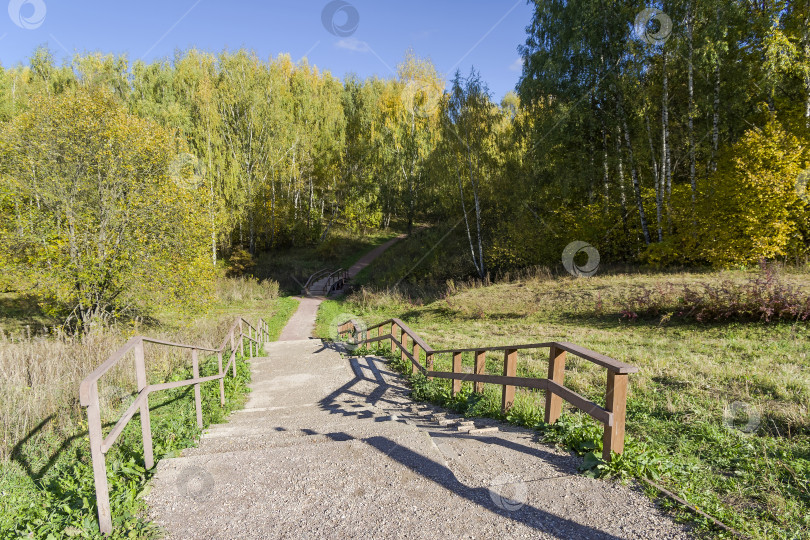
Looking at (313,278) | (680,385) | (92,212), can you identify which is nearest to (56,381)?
(92,212)

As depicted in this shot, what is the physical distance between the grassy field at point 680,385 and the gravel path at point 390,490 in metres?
0.35

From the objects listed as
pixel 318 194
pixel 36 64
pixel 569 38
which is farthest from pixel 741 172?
pixel 36 64

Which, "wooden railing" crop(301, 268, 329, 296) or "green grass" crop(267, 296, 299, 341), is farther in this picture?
"wooden railing" crop(301, 268, 329, 296)

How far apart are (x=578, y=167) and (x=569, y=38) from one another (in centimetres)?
547

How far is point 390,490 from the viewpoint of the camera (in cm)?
288

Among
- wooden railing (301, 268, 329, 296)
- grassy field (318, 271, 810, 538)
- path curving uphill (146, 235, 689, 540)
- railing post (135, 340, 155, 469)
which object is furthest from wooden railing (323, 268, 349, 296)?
railing post (135, 340, 155, 469)

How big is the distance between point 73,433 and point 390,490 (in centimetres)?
433

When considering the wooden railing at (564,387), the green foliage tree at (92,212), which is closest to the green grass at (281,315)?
the green foliage tree at (92,212)

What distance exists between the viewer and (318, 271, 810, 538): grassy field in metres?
2.88

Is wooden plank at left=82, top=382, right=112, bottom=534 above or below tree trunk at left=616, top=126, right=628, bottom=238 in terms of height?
below

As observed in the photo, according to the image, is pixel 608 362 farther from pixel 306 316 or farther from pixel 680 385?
pixel 306 316

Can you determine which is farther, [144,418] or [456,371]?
[456,371]

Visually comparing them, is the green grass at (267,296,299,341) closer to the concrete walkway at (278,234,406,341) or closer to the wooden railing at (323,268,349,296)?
the concrete walkway at (278,234,406,341)

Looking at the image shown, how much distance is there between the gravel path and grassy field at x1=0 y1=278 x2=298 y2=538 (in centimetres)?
30
